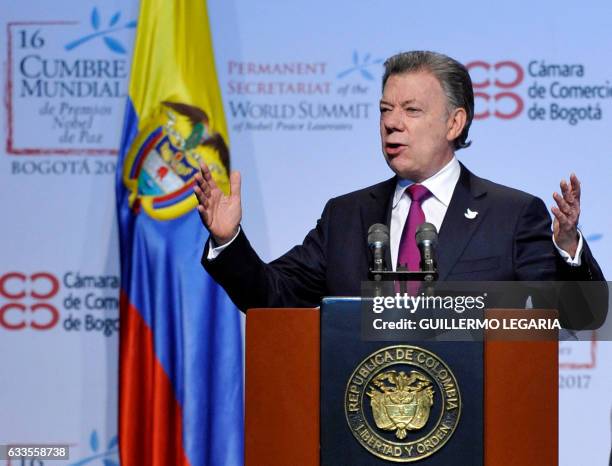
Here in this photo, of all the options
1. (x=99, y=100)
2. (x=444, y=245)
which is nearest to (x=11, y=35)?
(x=99, y=100)

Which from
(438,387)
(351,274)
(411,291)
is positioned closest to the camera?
(438,387)

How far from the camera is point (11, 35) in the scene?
4.34 meters

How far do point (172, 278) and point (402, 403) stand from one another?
2071 millimetres

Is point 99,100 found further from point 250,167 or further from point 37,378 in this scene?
point 37,378

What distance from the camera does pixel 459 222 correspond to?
3.07m

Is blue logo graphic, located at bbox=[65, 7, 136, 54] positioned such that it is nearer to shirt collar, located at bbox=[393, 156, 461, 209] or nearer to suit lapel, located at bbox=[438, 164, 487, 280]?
shirt collar, located at bbox=[393, 156, 461, 209]

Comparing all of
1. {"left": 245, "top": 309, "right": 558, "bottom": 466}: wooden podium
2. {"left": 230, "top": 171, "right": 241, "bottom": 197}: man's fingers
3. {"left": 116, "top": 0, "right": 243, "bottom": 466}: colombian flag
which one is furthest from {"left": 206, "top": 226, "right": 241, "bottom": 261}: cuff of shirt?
{"left": 116, "top": 0, "right": 243, "bottom": 466}: colombian flag

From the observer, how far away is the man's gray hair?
10.3 feet

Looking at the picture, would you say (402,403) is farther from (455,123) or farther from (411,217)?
(455,123)

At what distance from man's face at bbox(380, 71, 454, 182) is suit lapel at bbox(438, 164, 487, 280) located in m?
0.12

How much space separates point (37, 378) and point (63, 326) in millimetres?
227

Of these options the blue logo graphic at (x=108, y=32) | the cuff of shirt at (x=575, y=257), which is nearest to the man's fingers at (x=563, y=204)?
the cuff of shirt at (x=575, y=257)

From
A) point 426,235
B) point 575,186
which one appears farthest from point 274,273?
A: point 575,186

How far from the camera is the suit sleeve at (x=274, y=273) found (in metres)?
2.90
